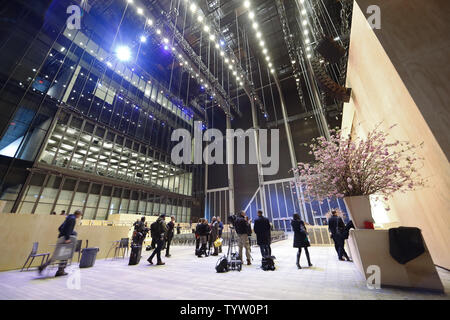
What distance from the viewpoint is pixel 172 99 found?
17.2 metres

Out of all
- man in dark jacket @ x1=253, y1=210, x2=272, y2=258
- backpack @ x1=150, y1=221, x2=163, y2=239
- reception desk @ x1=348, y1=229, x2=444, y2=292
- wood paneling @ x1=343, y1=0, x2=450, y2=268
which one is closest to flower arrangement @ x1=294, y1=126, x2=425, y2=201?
wood paneling @ x1=343, y1=0, x2=450, y2=268

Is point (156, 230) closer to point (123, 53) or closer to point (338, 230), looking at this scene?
point (338, 230)

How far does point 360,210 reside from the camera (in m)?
2.72

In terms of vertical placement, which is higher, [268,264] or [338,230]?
[338,230]

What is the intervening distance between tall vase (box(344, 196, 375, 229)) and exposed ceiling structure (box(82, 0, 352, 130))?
14.6 ft

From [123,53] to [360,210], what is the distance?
17696 mm

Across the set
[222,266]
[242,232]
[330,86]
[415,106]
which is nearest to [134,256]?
[222,266]

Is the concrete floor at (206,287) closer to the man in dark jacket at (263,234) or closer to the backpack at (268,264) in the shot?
the backpack at (268,264)

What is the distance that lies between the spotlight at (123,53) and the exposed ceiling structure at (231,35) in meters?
0.90

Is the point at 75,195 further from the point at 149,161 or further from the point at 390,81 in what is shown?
the point at 390,81

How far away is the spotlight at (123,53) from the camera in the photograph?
1323 cm

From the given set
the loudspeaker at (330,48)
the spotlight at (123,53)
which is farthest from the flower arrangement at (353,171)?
the spotlight at (123,53)
